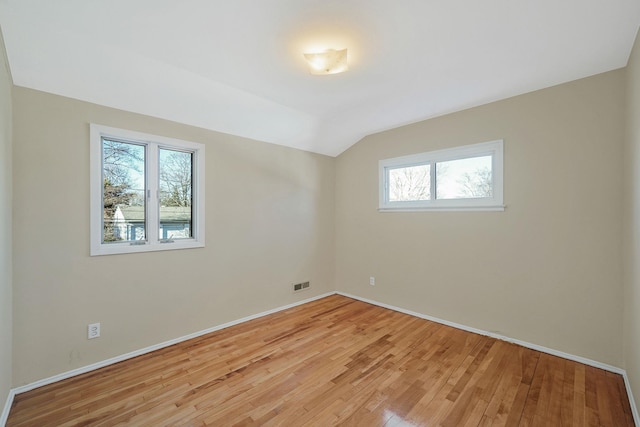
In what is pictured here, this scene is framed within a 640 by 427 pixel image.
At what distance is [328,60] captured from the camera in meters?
2.02

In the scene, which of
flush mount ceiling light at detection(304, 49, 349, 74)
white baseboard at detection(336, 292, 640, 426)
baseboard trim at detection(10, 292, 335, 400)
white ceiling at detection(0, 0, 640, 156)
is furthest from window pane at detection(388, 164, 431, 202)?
baseboard trim at detection(10, 292, 335, 400)

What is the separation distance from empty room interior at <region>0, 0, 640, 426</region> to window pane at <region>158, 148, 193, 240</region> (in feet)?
0.08

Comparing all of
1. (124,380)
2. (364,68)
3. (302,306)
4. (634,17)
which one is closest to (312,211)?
(302,306)

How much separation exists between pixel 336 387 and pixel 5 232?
8.38 feet

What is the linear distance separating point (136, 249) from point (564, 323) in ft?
13.3

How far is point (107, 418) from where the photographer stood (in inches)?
68.4

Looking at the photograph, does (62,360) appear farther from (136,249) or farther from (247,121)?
(247,121)

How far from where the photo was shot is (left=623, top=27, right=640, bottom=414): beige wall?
1784 millimetres

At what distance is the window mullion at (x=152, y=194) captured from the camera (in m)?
2.66

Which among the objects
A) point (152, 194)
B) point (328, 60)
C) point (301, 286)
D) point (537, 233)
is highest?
point (328, 60)

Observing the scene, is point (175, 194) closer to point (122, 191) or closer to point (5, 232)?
point (122, 191)

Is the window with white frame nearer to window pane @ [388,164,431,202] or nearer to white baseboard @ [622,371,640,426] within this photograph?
window pane @ [388,164,431,202]

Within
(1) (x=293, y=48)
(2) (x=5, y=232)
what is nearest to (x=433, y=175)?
(1) (x=293, y=48)

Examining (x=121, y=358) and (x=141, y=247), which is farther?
(x=141, y=247)
